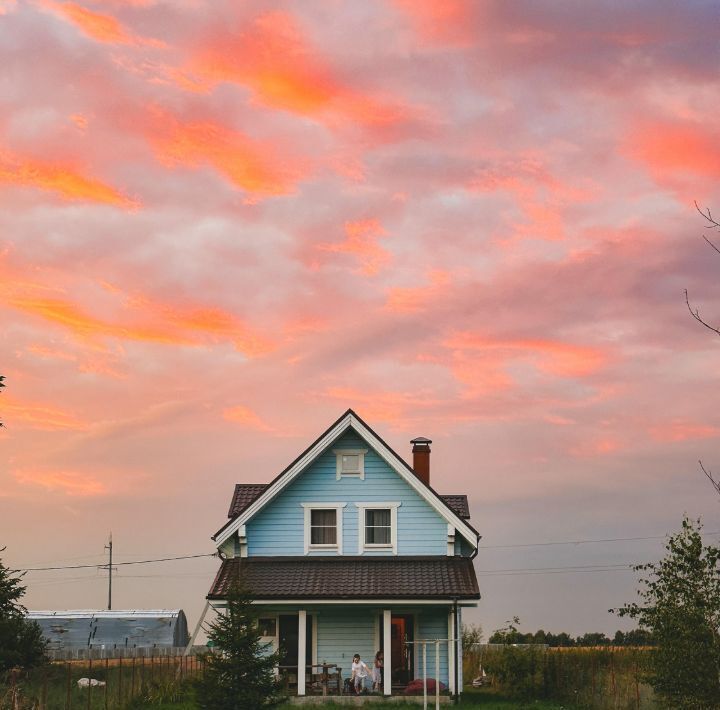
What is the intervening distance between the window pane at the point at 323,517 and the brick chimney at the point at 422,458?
3.57 metres

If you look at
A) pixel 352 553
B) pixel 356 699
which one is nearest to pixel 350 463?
pixel 352 553

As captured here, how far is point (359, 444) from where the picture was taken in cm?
3653

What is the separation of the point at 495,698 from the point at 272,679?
43.7 feet

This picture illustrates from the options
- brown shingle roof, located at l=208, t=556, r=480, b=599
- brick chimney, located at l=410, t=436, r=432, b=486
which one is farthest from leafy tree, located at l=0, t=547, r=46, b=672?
brick chimney, located at l=410, t=436, r=432, b=486

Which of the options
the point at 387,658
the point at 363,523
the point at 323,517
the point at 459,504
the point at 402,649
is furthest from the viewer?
the point at 459,504

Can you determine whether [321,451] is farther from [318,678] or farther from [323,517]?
[318,678]

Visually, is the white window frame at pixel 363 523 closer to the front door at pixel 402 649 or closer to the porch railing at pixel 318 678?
the front door at pixel 402 649

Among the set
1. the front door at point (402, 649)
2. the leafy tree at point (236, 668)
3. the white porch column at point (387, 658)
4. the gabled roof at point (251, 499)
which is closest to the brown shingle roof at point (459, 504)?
the gabled roof at point (251, 499)

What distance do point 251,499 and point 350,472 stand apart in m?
4.37

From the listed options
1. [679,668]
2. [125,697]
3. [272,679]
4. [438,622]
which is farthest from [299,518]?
[679,668]

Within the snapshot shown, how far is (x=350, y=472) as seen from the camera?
120 feet

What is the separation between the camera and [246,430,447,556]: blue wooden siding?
36188 mm

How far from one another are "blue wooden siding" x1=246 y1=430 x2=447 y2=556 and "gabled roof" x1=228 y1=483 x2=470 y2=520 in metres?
1.65

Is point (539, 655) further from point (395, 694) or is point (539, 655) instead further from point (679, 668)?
point (679, 668)
